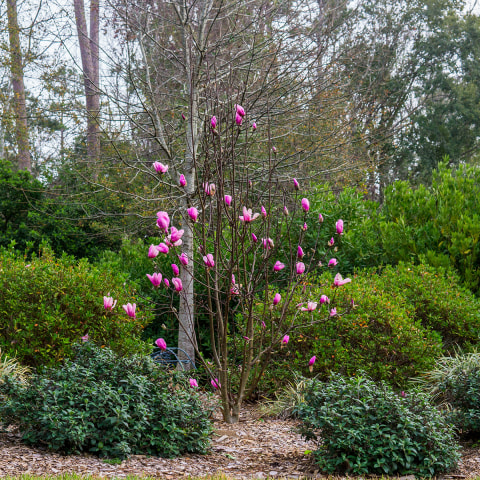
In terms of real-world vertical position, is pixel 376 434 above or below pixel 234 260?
below

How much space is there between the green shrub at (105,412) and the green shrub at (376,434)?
0.87 m

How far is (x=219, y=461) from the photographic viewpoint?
11.8ft

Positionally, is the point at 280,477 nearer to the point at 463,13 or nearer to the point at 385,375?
the point at 385,375

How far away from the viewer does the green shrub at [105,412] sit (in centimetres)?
331

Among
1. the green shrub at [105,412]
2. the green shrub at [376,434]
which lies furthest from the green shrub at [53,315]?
the green shrub at [376,434]

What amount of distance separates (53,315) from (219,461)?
7.08 ft

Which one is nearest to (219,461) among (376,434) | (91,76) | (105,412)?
(105,412)

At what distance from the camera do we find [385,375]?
509cm

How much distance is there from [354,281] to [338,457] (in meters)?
2.90

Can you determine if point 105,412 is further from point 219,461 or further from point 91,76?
point 91,76

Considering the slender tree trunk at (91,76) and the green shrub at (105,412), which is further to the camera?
the slender tree trunk at (91,76)

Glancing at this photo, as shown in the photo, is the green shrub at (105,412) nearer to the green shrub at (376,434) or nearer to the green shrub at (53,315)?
the green shrub at (376,434)

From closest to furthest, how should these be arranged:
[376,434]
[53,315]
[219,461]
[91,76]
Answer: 1. [376,434]
2. [219,461]
3. [53,315]
4. [91,76]

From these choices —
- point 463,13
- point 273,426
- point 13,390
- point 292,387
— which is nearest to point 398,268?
point 292,387
